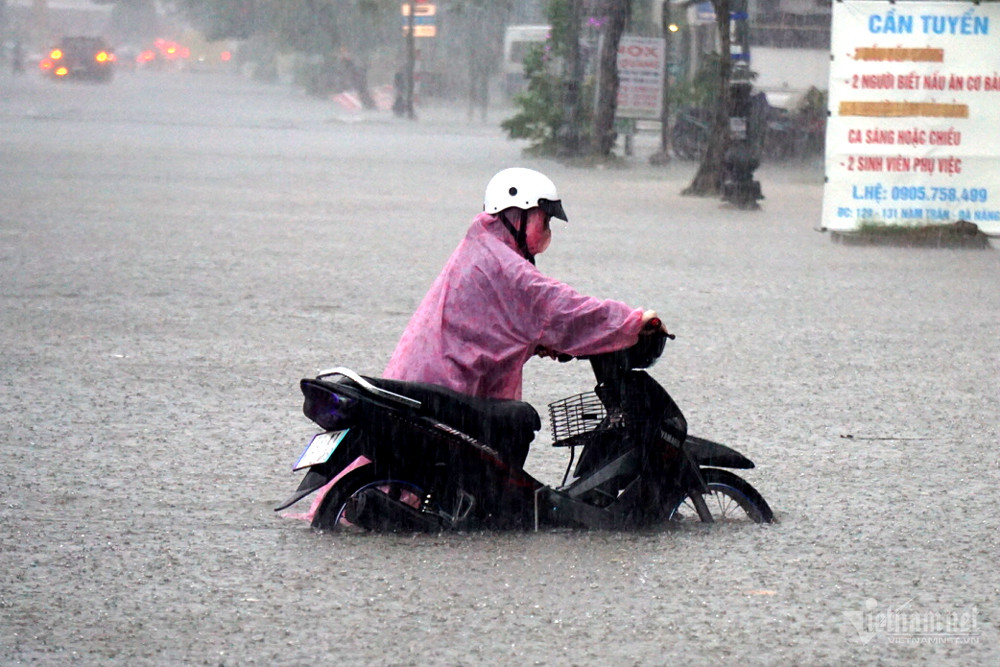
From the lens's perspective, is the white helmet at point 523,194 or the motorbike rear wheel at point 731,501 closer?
the white helmet at point 523,194

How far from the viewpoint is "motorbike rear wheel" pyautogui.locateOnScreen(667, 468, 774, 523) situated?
236 inches

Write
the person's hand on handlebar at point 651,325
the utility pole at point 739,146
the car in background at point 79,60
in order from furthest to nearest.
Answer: the car in background at point 79,60
the utility pole at point 739,146
the person's hand on handlebar at point 651,325

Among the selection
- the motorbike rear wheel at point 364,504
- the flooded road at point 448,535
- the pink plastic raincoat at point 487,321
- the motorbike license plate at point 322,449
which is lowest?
the flooded road at point 448,535

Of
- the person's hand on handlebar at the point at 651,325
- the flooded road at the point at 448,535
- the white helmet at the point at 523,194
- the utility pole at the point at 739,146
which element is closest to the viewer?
the flooded road at the point at 448,535

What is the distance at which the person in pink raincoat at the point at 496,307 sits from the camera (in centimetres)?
563

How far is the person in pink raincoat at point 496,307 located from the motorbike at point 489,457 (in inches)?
5.1

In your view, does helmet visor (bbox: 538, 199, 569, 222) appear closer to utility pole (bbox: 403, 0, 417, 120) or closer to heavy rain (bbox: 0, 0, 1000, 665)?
heavy rain (bbox: 0, 0, 1000, 665)

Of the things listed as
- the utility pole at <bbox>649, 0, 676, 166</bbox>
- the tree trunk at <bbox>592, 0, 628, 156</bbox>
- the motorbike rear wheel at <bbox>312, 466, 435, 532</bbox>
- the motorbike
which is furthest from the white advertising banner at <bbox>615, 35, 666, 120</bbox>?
the motorbike rear wheel at <bbox>312, 466, 435, 532</bbox>

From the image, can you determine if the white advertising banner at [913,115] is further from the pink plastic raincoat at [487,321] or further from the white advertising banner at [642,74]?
the white advertising banner at [642,74]

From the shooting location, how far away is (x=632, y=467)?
18.9 ft

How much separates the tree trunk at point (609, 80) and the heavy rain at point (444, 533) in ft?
34.8

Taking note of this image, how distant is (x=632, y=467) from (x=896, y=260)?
393 inches

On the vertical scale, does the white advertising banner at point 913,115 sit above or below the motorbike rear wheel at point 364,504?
above

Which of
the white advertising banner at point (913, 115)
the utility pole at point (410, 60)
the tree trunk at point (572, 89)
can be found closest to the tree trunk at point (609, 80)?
the tree trunk at point (572, 89)
